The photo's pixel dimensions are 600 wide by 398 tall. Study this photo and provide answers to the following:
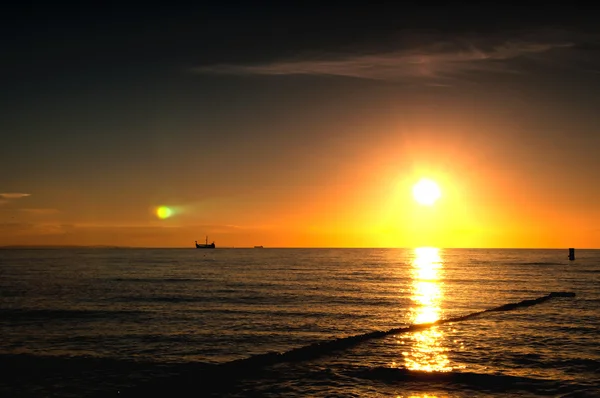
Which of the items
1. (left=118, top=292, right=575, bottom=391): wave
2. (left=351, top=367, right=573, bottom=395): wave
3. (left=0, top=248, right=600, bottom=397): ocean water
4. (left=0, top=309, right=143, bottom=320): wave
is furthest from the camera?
(left=0, top=309, right=143, bottom=320): wave

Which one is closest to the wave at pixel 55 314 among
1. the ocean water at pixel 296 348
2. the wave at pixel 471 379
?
the ocean water at pixel 296 348

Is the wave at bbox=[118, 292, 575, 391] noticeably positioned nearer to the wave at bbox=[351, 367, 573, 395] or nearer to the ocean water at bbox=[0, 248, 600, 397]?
the ocean water at bbox=[0, 248, 600, 397]

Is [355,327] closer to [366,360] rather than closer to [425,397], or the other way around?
[366,360]

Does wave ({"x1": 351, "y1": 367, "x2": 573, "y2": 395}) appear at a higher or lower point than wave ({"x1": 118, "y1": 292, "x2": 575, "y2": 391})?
higher

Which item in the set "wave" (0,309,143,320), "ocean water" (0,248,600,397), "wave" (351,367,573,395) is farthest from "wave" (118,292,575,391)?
"wave" (0,309,143,320)

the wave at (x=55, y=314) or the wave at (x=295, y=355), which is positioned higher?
the wave at (x=295, y=355)

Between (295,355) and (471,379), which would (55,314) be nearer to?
(295,355)

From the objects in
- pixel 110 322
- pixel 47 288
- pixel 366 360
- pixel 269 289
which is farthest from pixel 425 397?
pixel 47 288

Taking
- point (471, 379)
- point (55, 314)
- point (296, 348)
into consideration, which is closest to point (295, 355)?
point (296, 348)

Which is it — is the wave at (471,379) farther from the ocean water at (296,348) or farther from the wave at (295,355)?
the wave at (295,355)

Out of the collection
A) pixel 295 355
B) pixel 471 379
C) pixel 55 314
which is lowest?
pixel 55 314

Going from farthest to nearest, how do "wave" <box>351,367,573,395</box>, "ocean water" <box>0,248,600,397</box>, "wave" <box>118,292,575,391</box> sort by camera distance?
1. "wave" <box>118,292,575,391</box>
2. "ocean water" <box>0,248,600,397</box>
3. "wave" <box>351,367,573,395</box>

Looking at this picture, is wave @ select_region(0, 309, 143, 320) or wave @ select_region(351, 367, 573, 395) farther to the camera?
wave @ select_region(0, 309, 143, 320)

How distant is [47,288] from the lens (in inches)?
2594
